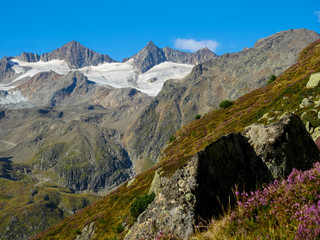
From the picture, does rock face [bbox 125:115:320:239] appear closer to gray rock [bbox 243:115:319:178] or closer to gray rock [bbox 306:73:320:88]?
gray rock [bbox 243:115:319:178]

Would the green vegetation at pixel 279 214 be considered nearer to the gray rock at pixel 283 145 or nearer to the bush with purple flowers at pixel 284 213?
the bush with purple flowers at pixel 284 213

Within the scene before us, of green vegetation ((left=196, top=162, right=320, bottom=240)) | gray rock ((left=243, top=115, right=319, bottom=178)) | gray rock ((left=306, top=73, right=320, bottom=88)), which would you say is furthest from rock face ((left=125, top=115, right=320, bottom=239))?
gray rock ((left=306, top=73, right=320, bottom=88))

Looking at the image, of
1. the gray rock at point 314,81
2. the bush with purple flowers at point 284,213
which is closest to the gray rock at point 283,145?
the bush with purple flowers at point 284,213

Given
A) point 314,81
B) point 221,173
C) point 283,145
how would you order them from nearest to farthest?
point 221,173, point 283,145, point 314,81

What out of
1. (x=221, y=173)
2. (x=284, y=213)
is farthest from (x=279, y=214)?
(x=221, y=173)

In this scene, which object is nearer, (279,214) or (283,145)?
(279,214)

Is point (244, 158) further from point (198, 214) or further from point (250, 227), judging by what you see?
point (250, 227)

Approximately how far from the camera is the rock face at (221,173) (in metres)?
7.53

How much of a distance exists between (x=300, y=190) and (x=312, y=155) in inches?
273

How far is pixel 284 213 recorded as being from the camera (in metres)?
4.95

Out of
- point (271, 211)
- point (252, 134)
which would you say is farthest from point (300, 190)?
point (252, 134)

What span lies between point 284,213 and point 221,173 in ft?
12.9

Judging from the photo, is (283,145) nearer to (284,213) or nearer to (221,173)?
(221,173)

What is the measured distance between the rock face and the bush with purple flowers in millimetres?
1180
